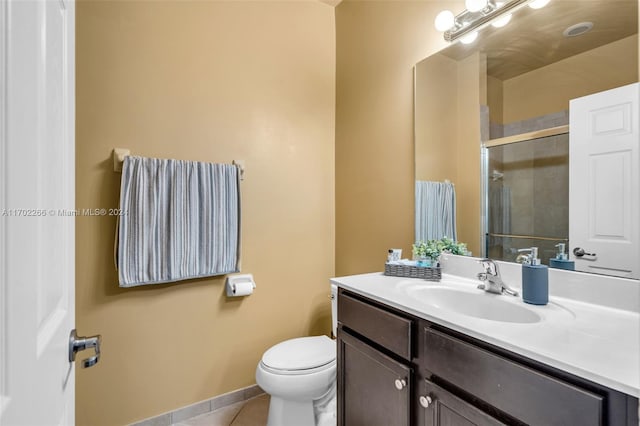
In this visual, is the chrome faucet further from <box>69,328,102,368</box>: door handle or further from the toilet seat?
<box>69,328,102,368</box>: door handle

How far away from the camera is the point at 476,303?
1135 millimetres

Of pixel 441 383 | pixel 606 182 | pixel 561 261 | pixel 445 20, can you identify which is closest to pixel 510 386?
pixel 441 383

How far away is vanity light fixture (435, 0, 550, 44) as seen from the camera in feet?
3.98

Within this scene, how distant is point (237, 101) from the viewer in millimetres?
1884

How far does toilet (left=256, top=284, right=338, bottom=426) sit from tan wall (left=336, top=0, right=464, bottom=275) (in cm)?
55

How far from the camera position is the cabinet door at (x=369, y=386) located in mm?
982

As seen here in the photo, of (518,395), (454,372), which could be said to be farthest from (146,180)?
(518,395)

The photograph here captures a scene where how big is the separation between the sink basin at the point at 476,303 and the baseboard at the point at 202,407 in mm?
1366

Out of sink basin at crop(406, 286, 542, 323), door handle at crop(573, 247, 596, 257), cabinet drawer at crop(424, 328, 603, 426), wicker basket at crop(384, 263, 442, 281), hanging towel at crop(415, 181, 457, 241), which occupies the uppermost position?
hanging towel at crop(415, 181, 457, 241)

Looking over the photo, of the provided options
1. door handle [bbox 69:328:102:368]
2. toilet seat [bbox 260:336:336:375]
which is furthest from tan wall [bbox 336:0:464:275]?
door handle [bbox 69:328:102:368]

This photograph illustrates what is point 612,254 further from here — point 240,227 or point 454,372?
point 240,227
